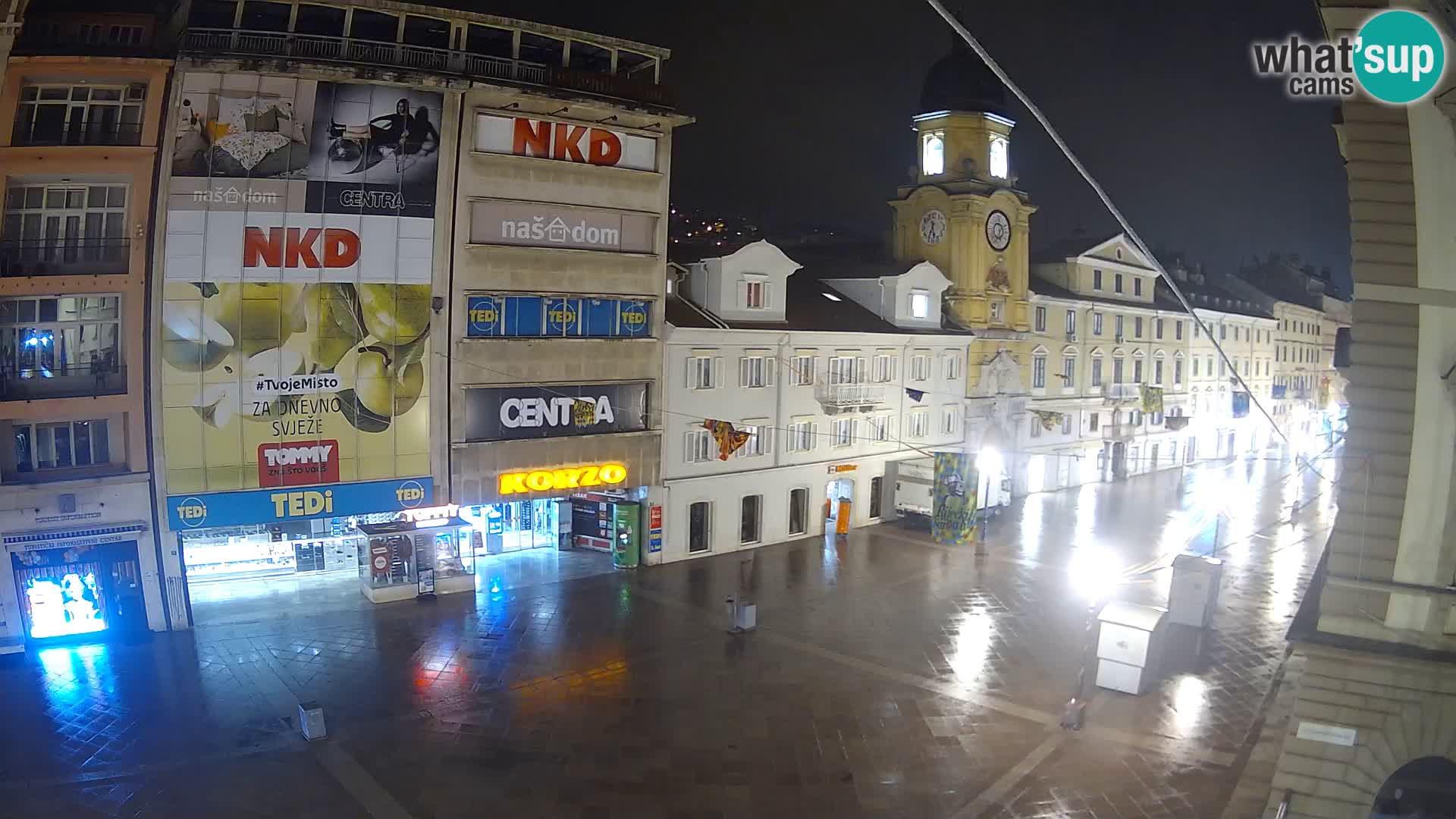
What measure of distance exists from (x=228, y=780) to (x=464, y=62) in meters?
18.2

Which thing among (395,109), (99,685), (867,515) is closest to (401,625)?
(99,685)

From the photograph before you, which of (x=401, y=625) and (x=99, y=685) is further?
(x=401, y=625)

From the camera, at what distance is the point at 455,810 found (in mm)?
14984

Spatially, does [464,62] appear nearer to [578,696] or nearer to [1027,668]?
[578,696]

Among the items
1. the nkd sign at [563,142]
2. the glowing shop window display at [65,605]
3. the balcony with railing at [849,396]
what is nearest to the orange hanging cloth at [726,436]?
the balcony with railing at [849,396]

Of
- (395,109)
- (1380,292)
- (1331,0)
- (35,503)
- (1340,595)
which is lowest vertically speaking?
(35,503)

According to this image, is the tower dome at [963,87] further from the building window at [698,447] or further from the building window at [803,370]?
the building window at [698,447]

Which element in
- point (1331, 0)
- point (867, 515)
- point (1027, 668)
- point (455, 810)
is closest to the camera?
point (1331, 0)

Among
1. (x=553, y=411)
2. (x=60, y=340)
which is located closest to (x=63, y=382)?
(x=60, y=340)

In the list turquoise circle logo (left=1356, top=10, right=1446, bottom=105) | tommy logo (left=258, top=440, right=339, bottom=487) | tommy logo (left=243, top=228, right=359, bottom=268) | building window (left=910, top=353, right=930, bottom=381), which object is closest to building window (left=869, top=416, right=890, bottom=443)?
building window (left=910, top=353, right=930, bottom=381)

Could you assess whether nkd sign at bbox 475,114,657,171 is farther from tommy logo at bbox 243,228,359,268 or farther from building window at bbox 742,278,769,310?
building window at bbox 742,278,769,310

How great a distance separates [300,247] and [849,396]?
1992cm

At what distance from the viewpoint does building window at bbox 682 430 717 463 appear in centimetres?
3152

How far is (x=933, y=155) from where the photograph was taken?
4338 centimetres
